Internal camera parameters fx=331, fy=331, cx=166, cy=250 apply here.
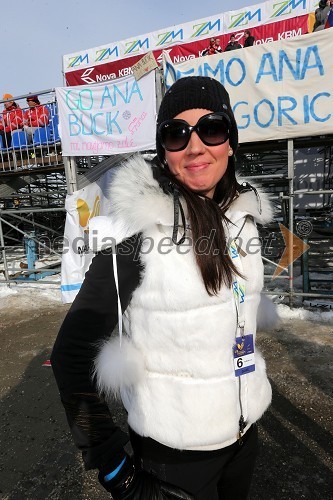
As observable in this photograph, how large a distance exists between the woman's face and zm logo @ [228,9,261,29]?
9.40 m

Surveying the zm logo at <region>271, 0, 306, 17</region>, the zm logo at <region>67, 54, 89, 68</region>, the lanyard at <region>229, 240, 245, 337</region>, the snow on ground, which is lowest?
the snow on ground

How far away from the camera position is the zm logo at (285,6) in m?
7.98

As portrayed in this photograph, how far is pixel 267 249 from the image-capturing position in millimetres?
8344

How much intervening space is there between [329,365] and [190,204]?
3352mm

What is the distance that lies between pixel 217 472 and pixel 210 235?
886 mm

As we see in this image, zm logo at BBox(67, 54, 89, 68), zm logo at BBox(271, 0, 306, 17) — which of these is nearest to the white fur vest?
zm logo at BBox(271, 0, 306, 17)

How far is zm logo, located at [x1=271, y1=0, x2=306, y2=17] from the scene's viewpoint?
798 cm

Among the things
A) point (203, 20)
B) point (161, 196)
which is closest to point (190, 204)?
point (161, 196)

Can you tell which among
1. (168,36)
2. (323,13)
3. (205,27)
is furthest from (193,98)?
(168,36)

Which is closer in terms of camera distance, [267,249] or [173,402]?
[173,402]

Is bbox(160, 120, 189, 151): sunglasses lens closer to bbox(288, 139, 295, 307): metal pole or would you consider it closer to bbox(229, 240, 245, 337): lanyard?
bbox(229, 240, 245, 337): lanyard

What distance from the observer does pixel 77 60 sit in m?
11.0

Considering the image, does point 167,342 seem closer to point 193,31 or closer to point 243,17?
point 243,17

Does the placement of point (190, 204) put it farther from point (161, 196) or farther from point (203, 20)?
point (203, 20)
